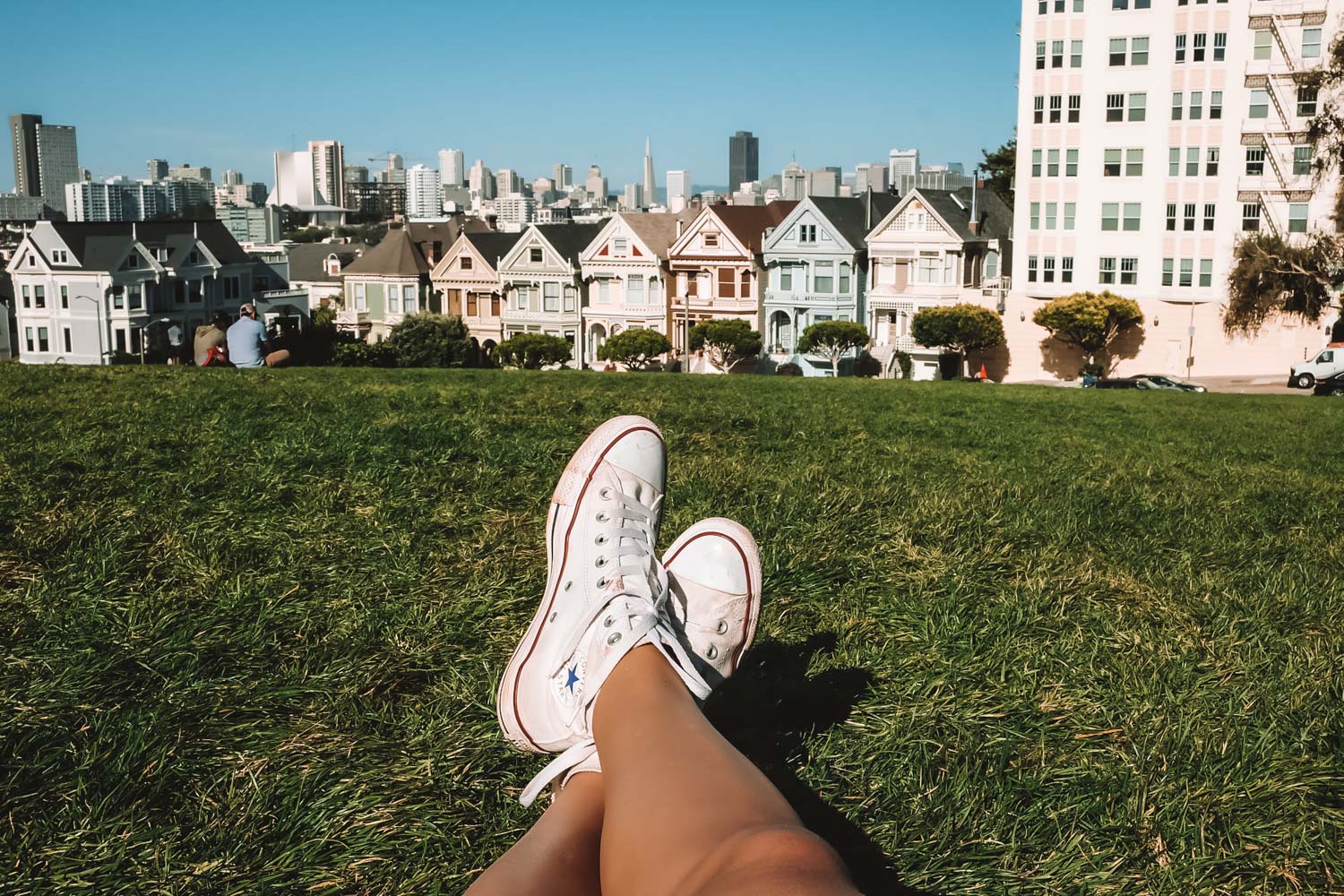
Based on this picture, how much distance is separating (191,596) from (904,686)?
6.96ft

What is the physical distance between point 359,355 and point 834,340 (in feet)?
68.9

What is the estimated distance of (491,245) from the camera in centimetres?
5978

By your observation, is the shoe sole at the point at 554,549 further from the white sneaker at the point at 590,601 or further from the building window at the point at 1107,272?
the building window at the point at 1107,272

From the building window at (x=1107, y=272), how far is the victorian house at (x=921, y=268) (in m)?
4.01

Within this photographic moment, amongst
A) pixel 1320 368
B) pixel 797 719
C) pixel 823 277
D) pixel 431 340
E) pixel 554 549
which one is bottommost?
pixel 1320 368

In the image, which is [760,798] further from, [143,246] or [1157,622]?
[143,246]

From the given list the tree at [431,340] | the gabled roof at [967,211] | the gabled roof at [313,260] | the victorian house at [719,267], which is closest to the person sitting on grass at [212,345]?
the gabled roof at [967,211]

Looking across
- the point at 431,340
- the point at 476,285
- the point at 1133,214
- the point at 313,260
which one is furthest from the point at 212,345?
the point at 313,260

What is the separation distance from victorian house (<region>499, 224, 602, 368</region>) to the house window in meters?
12.8

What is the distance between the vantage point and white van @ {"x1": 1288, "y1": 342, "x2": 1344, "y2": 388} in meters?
39.0

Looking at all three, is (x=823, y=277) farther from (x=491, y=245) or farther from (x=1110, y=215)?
(x=491, y=245)

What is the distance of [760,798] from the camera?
1753 millimetres

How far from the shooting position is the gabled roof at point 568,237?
56781 mm

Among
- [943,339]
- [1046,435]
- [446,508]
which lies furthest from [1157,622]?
[943,339]
